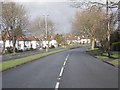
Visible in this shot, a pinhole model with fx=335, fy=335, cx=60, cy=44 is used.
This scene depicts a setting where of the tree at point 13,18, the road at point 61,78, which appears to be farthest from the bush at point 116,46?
the road at point 61,78

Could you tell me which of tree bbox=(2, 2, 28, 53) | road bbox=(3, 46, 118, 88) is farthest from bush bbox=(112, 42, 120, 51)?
road bbox=(3, 46, 118, 88)

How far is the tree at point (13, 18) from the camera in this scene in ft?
255

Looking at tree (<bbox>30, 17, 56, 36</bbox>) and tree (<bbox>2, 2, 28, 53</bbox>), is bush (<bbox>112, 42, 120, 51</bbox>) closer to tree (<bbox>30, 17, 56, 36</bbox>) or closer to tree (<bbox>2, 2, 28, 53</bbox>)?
tree (<bbox>2, 2, 28, 53</bbox>)

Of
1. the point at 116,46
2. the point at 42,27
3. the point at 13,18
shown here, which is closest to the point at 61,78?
the point at 116,46

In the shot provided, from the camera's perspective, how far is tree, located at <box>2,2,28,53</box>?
77.8 metres

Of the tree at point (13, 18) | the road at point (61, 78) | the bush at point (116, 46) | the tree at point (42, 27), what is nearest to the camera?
the road at point (61, 78)

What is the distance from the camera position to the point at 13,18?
79.8 metres

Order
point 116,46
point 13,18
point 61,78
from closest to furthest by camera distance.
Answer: point 61,78
point 116,46
point 13,18

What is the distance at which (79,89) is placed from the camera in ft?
43.5

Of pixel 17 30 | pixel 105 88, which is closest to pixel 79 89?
pixel 105 88

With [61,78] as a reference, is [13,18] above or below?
above

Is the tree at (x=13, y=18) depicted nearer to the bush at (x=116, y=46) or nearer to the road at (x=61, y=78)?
the bush at (x=116, y=46)

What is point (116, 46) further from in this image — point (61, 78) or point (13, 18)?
point (61, 78)

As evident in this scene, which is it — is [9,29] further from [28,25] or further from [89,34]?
[89,34]
